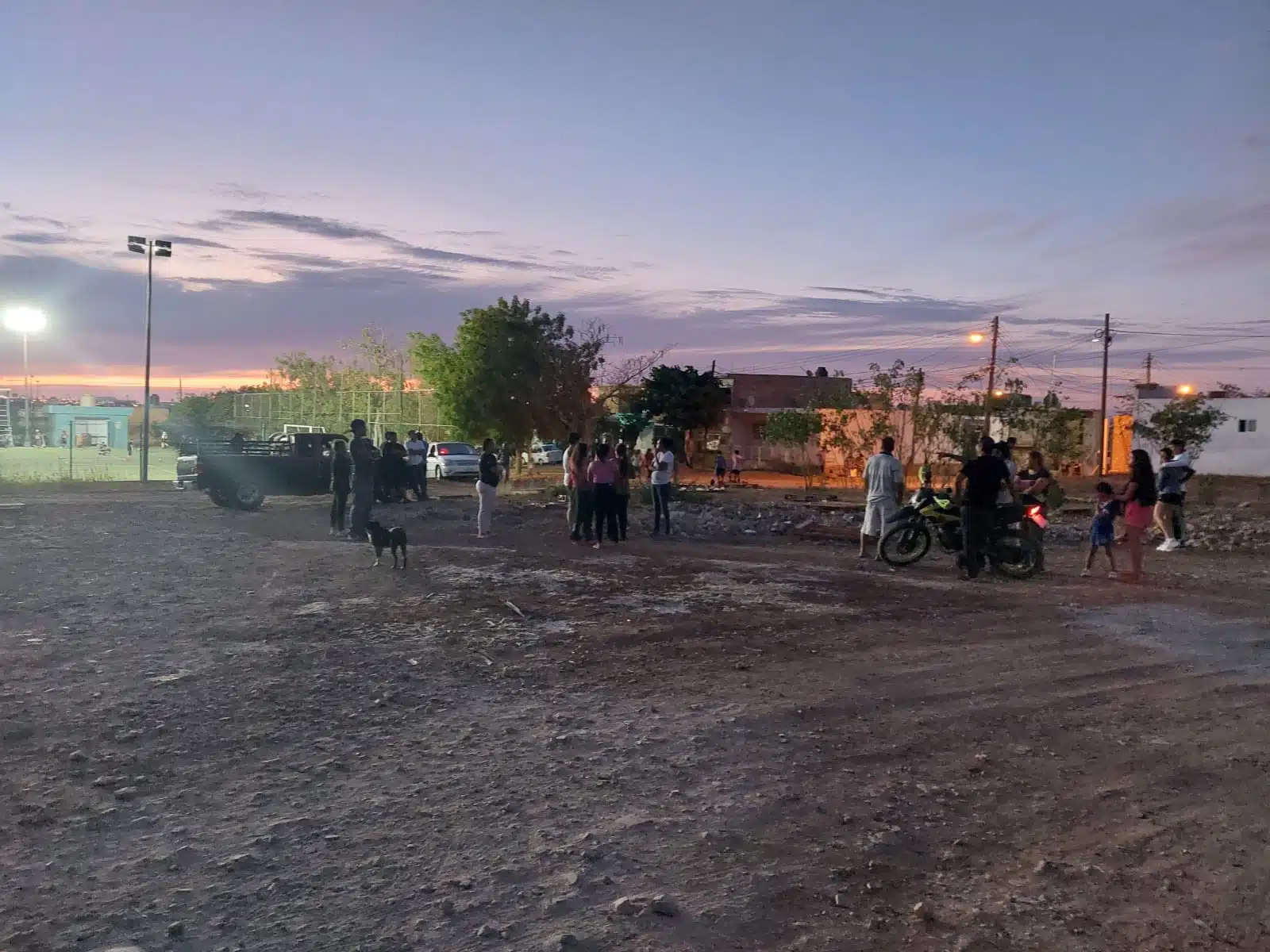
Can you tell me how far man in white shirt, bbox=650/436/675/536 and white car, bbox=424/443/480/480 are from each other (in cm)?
1798

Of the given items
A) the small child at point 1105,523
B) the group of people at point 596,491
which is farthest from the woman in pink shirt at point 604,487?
the small child at point 1105,523

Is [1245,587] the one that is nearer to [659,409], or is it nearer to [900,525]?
[900,525]

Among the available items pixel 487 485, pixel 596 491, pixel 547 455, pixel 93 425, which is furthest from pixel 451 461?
pixel 93 425

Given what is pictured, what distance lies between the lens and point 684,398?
52.8m

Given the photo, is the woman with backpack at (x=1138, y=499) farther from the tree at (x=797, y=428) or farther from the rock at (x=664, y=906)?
the tree at (x=797, y=428)

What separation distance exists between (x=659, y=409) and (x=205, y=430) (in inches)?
862

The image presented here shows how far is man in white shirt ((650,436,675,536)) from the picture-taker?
16.8 m

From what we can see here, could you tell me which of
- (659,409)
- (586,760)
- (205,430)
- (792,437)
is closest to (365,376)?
(205,430)

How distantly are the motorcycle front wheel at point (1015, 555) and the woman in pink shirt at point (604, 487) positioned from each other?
5553 mm

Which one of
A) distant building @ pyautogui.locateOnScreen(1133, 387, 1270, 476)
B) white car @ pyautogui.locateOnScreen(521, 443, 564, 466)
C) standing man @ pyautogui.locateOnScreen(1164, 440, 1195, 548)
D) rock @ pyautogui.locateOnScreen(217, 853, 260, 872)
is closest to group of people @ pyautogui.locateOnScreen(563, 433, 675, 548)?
standing man @ pyautogui.locateOnScreen(1164, 440, 1195, 548)

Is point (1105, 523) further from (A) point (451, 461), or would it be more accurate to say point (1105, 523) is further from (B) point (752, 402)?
(B) point (752, 402)

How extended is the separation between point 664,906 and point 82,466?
43.5 m

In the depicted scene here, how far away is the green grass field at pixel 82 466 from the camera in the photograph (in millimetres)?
32469

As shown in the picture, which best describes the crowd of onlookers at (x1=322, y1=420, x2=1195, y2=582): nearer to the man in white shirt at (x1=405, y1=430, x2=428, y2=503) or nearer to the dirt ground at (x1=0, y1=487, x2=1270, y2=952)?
the dirt ground at (x1=0, y1=487, x2=1270, y2=952)
